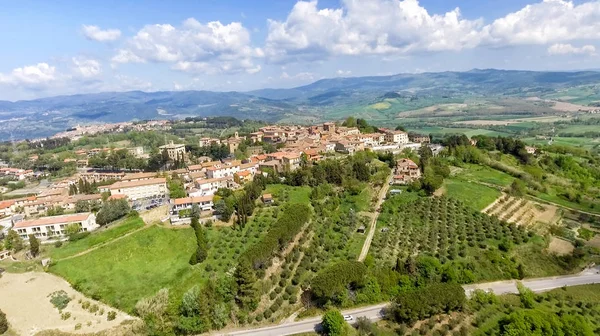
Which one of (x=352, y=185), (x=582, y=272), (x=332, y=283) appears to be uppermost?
(x=352, y=185)

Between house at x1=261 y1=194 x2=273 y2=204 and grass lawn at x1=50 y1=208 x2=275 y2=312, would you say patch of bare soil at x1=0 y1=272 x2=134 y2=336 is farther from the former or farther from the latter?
house at x1=261 y1=194 x2=273 y2=204

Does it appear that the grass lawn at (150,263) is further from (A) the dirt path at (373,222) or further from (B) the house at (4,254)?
(A) the dirt path at (373,222)

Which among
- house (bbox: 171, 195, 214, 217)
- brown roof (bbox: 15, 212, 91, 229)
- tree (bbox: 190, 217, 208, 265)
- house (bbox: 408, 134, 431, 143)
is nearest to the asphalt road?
tree (bbox: 190, 217, 208, 265)

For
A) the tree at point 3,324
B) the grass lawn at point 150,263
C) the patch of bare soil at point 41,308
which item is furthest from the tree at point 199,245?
the tree at point 3,324

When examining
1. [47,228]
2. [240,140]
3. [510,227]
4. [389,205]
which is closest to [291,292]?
[389,205]

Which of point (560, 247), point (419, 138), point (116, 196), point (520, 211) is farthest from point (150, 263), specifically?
point (419, 138)

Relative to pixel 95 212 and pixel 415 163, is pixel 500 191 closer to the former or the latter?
pixel 415 163
